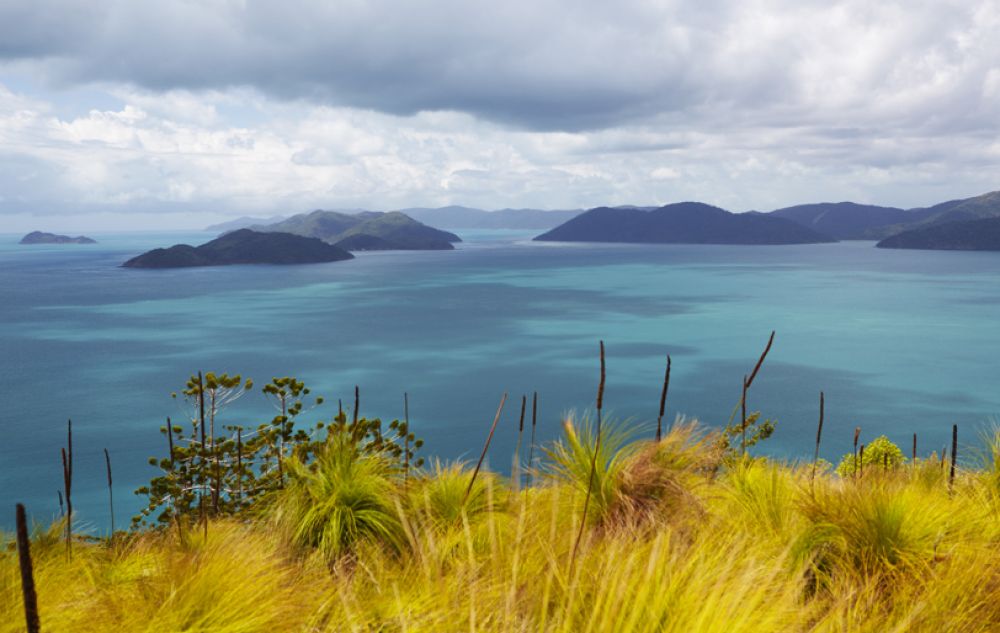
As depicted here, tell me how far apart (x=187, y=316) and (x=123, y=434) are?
53.9 metres

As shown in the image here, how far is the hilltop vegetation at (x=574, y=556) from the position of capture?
3.16 meters

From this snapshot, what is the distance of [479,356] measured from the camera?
221ft

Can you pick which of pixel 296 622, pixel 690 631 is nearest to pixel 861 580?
pixel 690 631

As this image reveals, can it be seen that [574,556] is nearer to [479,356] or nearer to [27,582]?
[27,582]

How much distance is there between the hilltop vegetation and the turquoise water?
10.1 meters

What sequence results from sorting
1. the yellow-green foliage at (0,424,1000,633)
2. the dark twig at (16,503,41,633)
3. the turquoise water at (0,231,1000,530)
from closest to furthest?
the dark twig at (16,503,41,633) → the yellow-green foliage at (0,424,1000,633) → the turquoise water at (0,231,1000,530)

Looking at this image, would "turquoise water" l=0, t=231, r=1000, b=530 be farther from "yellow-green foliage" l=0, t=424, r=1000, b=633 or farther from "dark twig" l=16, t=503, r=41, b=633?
"dark twig" l=16, t=503, r=41, b=633

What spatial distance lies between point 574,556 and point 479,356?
6346 centimetres

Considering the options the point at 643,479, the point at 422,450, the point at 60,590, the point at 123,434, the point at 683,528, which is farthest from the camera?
the point at 123,434

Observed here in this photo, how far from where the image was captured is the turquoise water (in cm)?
4412

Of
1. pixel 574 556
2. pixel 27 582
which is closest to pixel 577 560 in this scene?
pixel 574 556

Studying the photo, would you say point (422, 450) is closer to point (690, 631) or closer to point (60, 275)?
point (690, 631)

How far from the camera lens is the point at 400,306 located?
103500 millimetres

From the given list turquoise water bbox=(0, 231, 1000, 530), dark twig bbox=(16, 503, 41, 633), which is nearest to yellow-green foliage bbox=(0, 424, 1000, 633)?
dark twig bbox=(16, 503, 41, 633)
